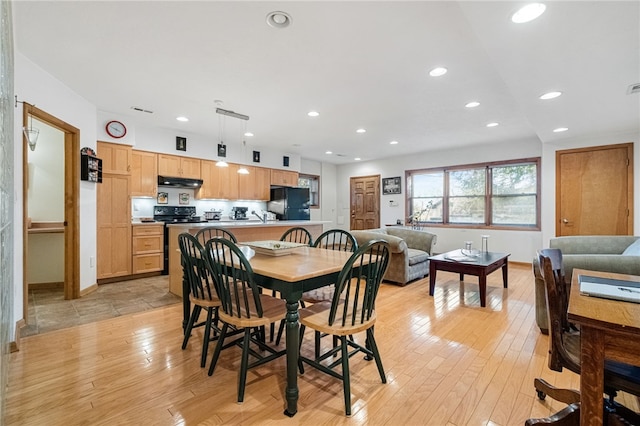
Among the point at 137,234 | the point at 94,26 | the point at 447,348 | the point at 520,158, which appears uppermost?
the point at 94,26

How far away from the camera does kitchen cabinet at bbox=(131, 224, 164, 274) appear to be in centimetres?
Result: 461

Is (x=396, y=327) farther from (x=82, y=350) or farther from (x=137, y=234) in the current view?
(x=137, y=234)

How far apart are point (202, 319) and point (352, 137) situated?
164 inches

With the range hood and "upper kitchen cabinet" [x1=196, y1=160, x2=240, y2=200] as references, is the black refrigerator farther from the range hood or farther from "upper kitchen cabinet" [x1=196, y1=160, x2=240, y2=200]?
the range hood

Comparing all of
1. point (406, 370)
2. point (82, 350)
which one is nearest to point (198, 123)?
point (82, 350)

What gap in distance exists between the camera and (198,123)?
4820 mm

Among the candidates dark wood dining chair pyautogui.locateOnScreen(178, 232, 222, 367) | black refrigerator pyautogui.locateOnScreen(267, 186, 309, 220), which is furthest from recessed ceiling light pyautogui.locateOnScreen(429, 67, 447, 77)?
black refrigerator pyautogui.locateOnScreen(267, 186, 309, 220)

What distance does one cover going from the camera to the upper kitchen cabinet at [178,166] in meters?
5.12

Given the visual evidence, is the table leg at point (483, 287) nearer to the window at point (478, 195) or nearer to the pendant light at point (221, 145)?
the window at point (478, 195)

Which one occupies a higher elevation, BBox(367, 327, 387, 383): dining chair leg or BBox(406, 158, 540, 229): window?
BBox(406, 158, 540, 229): window

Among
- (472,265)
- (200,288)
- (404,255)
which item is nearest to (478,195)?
(404,255)

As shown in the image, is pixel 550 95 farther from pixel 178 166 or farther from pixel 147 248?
pixel 147 248

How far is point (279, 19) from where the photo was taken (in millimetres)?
2113

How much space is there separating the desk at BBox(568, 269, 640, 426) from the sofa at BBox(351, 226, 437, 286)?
9.85 feet
